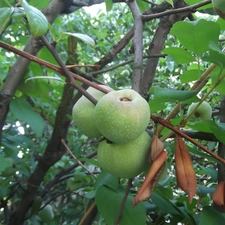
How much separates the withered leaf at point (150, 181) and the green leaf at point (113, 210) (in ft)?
0.99

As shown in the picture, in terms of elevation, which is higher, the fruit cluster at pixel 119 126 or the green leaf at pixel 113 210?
the fruit cluster at pixel 119 126

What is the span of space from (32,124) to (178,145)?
829 millimetres

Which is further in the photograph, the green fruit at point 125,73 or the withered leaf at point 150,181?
the green fruit at point 125,73

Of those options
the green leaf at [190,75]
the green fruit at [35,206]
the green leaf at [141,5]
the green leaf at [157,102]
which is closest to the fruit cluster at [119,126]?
the green leaf at [157,102]

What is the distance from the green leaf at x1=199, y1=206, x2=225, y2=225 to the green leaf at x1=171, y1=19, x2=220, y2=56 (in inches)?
15.7

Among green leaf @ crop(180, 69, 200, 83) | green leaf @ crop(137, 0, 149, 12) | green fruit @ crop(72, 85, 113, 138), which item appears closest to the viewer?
green fruit @ crop(72, 85, 113, 138)

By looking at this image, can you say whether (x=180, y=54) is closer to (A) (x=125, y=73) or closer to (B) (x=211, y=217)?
(B) (x=211, y=217)

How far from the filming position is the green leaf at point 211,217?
0.91 metres

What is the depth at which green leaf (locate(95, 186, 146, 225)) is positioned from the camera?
3.10ft

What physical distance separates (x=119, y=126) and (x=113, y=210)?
364mm

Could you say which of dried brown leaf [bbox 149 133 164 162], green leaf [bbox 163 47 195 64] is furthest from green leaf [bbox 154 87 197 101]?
green leaf [bbox 163 47 195 64]

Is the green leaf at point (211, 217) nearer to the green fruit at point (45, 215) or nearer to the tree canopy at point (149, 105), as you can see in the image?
the tree canopy at point (149, 105)

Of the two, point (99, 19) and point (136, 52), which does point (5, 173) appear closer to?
point (136, 52)

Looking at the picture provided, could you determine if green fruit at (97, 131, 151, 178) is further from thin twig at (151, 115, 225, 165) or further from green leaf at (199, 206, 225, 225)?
green leaf at (199, 206, 225, 225)
